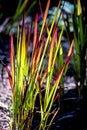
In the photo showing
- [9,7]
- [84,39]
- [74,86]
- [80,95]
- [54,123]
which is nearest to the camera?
[54,123]

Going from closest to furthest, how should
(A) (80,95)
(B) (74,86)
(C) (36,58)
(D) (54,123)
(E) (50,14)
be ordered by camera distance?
1. (C) (36,58)
2. (D) (54,123)
3. (A) (80,95)
4. (B) (74,86)
5. (E) (50,14)

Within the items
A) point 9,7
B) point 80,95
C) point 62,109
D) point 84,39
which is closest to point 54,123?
point 62,109

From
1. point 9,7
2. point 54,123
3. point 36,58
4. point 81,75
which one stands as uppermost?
point 9,7

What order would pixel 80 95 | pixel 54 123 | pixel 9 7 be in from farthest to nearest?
pixel 9 7
pixel 80 95
pixel 54 123

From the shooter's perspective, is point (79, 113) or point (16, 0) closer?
point (79, 113)

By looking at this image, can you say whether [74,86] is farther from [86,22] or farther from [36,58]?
[36,58]

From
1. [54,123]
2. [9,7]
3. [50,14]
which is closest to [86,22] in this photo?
[54,123]

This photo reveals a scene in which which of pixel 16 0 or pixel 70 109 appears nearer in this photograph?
pixel 70 109

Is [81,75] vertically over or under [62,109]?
over

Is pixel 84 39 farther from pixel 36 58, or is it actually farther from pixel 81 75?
pixel 36 58
